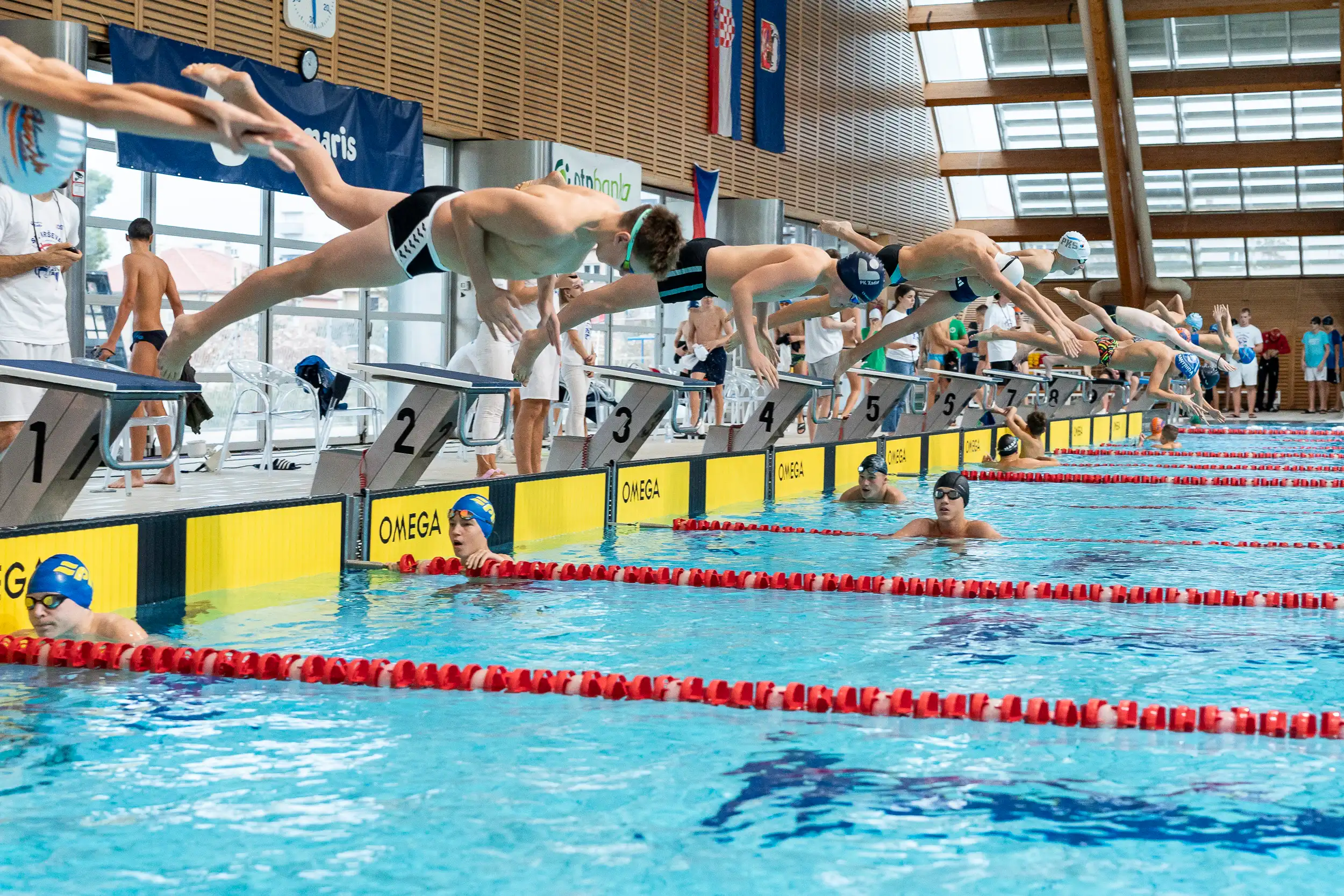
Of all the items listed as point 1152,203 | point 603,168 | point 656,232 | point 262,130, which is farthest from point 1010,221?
point 262,130

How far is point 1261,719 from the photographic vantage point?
396cm

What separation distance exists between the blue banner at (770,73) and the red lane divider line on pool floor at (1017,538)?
11.3m

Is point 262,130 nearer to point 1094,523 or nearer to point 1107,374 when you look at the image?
point 1094,523

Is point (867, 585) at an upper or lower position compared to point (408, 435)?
lower

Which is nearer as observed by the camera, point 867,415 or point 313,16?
point 313,16

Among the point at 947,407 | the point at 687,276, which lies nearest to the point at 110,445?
the point at 687,276

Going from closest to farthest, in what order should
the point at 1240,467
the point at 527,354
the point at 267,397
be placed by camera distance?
the point at 527,354 < the point at 267,397 < the point at 1240,467

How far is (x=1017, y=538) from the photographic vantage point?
8500 millimetres

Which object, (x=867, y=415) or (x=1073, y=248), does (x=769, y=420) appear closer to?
(x=867, y=415)

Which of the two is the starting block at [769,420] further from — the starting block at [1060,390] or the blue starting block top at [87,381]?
the starting block at [1060,390]

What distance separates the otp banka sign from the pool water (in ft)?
29.5

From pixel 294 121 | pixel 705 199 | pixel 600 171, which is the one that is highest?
pixel 705 199

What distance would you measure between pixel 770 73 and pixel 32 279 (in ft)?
48.2

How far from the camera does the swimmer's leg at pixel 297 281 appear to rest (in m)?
5.81
